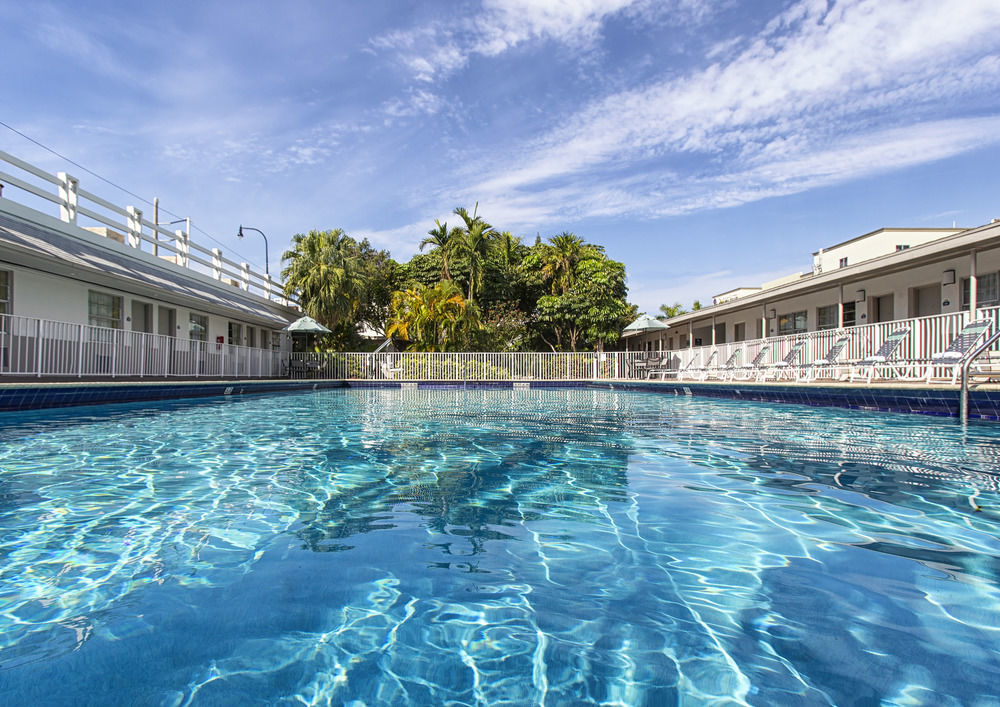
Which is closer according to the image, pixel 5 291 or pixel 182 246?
pixel 5 291

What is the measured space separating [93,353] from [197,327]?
6.74 m

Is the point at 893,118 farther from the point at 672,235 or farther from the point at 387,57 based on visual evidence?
the point at 387,57

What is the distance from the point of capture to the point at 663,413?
9062 millimetres

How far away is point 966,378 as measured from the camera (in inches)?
250

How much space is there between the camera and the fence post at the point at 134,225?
14.0 m

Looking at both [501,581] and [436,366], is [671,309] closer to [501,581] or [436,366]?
[436,366]

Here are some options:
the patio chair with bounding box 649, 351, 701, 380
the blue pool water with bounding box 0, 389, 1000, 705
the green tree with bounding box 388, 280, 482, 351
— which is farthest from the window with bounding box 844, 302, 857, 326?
the green tree with bounding box 388, 280, 482, 351

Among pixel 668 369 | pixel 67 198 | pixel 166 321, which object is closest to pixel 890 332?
pixel 668 369

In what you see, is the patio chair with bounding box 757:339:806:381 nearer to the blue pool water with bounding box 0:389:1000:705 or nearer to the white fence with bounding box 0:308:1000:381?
the white fence with bounding box 0:308:1000:381

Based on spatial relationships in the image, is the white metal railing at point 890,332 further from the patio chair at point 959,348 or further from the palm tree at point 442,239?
the palm tree at point 442,239

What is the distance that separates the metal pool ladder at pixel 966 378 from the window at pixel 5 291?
16.2 meters

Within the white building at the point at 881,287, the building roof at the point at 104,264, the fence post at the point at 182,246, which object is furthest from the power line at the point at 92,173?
the white building at the point at 881,287

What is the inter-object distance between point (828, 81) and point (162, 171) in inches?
970

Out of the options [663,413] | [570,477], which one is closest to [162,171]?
[663,413]
